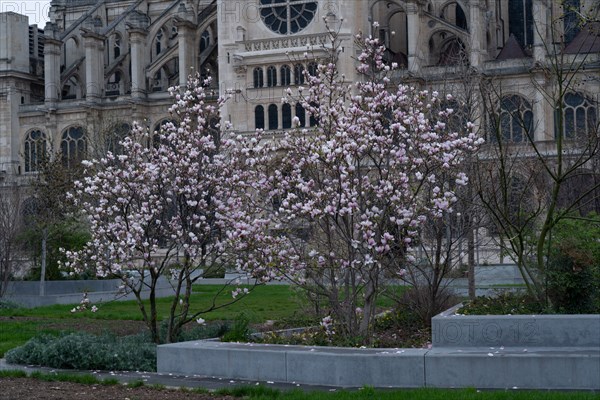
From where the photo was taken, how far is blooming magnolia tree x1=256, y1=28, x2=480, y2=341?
17.6 m

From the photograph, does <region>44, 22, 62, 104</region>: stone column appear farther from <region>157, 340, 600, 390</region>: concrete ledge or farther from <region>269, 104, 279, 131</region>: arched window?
<region>157, 340, 600, 390</region>: concrete ledge

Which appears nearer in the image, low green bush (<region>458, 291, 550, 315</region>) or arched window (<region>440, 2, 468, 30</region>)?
low green bush (<region>458, 291, 550, 315</region>)

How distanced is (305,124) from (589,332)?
1610 inches

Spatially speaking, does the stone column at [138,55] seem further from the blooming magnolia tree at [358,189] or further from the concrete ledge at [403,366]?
the concrete ledge at [403,366]

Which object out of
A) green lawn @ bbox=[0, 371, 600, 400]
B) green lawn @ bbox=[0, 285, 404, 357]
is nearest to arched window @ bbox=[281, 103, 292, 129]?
green lawn @ bbox=[0, 285, 404, 357]

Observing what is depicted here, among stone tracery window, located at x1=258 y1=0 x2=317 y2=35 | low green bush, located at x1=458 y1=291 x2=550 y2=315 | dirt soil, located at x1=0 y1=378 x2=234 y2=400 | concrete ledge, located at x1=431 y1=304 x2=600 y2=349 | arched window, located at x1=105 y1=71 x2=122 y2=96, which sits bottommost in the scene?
dirt soil, located at x1=0 y1=378 x2=234 y2=400

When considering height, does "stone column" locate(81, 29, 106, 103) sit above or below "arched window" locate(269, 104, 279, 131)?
above

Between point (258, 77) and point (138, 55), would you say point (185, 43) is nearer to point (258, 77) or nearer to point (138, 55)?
point (138, 55)

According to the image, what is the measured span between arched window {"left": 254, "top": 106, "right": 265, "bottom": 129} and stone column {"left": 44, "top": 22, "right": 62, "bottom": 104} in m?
16.0

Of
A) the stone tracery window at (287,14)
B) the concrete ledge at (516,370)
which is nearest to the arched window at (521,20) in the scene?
the stone tracery window at (287,14)

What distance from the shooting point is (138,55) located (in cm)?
6612

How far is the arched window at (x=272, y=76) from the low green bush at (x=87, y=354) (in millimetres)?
39650

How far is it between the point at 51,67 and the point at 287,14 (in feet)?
59.3

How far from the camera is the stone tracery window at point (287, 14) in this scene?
191ft
